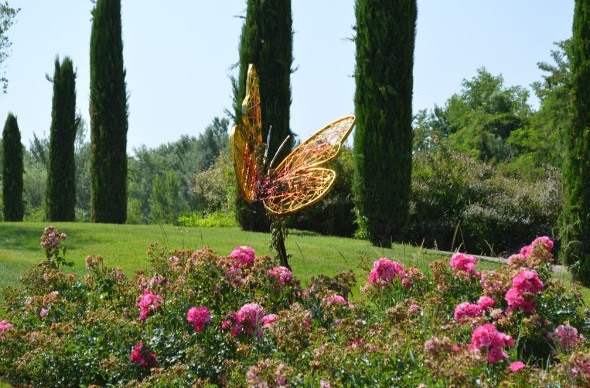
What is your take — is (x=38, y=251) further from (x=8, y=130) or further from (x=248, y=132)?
(x=8, y=130)

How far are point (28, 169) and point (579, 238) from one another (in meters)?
35.6

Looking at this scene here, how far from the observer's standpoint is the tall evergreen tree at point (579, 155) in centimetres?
912

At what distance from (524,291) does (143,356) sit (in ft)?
8.16

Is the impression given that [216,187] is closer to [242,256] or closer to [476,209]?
[476,209]

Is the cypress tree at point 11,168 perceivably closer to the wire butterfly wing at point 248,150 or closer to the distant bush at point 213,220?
the distant bush at point 213,220

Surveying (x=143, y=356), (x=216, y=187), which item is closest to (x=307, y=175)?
(x=143, y=356)

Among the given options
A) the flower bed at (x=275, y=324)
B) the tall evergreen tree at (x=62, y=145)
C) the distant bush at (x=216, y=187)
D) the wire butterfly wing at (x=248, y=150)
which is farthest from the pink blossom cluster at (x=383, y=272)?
the tall evergreen tree at (x=62, y=145)

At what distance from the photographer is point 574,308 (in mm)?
4926

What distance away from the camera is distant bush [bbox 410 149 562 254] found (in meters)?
14.9

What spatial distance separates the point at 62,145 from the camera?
20.8 m

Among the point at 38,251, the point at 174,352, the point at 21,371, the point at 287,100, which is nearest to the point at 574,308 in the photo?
the point at 174,352

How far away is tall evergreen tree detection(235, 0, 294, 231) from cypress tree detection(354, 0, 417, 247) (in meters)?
2.57

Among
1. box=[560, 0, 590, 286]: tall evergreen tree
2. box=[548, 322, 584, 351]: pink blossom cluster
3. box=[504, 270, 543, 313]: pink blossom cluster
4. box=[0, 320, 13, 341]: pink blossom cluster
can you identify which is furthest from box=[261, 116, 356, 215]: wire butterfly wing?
box=[560, 0, 590, 286]: tall evergreen tree

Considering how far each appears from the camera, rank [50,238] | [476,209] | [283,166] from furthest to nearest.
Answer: [476,209], [283,166], [50,238]
